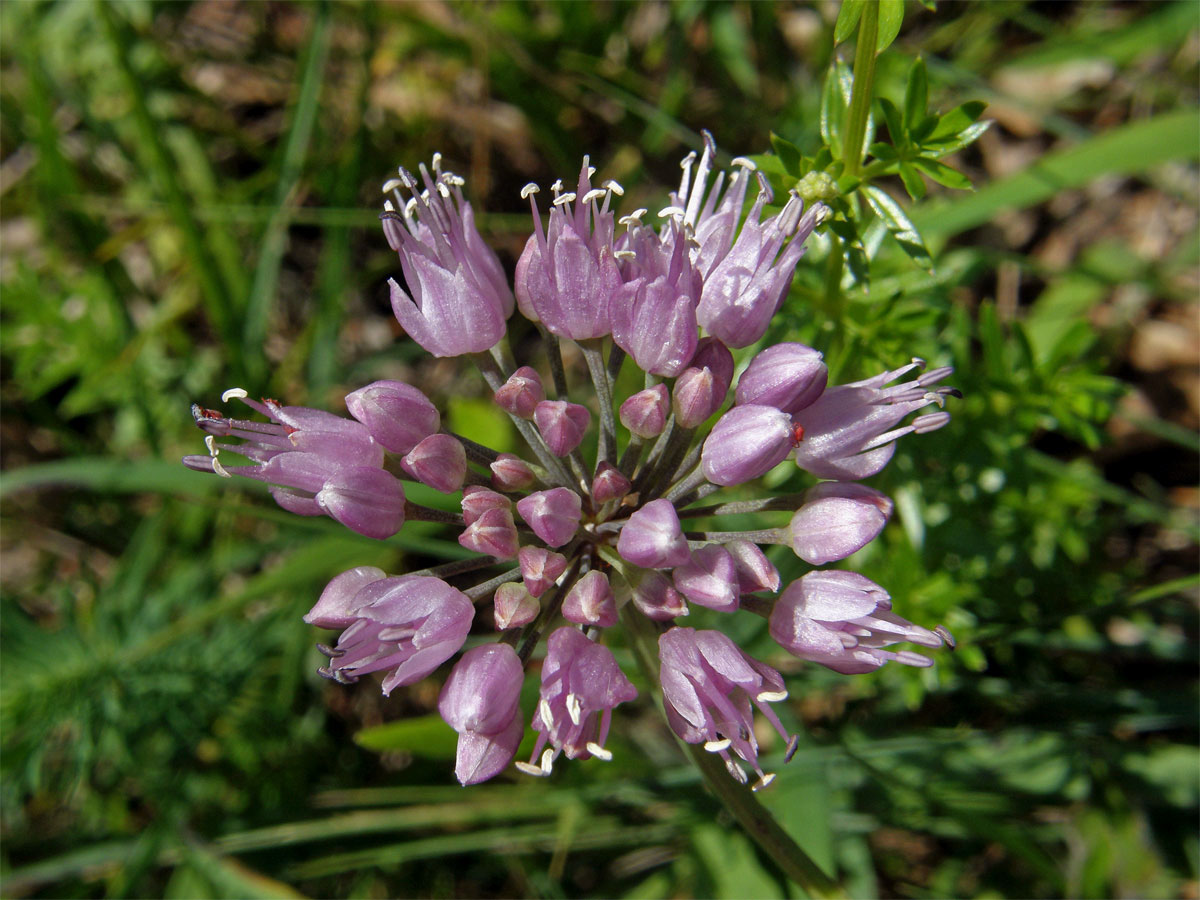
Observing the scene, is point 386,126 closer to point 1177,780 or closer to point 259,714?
point 259,714

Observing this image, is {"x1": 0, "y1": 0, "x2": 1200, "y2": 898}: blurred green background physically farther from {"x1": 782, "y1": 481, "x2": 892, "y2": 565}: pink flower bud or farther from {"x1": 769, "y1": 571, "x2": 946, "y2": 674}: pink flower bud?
{"x1": 769, "y1": 571, "x2": 946, "y2": 674}: pink flower bud

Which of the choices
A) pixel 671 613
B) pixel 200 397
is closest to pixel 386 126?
pixel 200 397

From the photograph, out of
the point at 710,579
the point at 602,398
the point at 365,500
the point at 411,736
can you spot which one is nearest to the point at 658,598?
the point at 710,579

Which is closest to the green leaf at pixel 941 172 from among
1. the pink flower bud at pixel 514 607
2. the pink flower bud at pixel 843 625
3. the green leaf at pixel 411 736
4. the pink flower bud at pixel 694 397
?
the pink flower bud at pixel 694 397

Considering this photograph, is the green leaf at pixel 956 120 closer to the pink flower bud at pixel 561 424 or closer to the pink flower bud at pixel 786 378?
the pink flower bud at pixel 786 378

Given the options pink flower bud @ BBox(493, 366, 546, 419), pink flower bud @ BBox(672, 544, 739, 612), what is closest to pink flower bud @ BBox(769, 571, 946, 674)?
pink flower bud @ BBox(672, 544, 739, 612)

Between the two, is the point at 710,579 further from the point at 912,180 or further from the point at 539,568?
the point at 912,180
